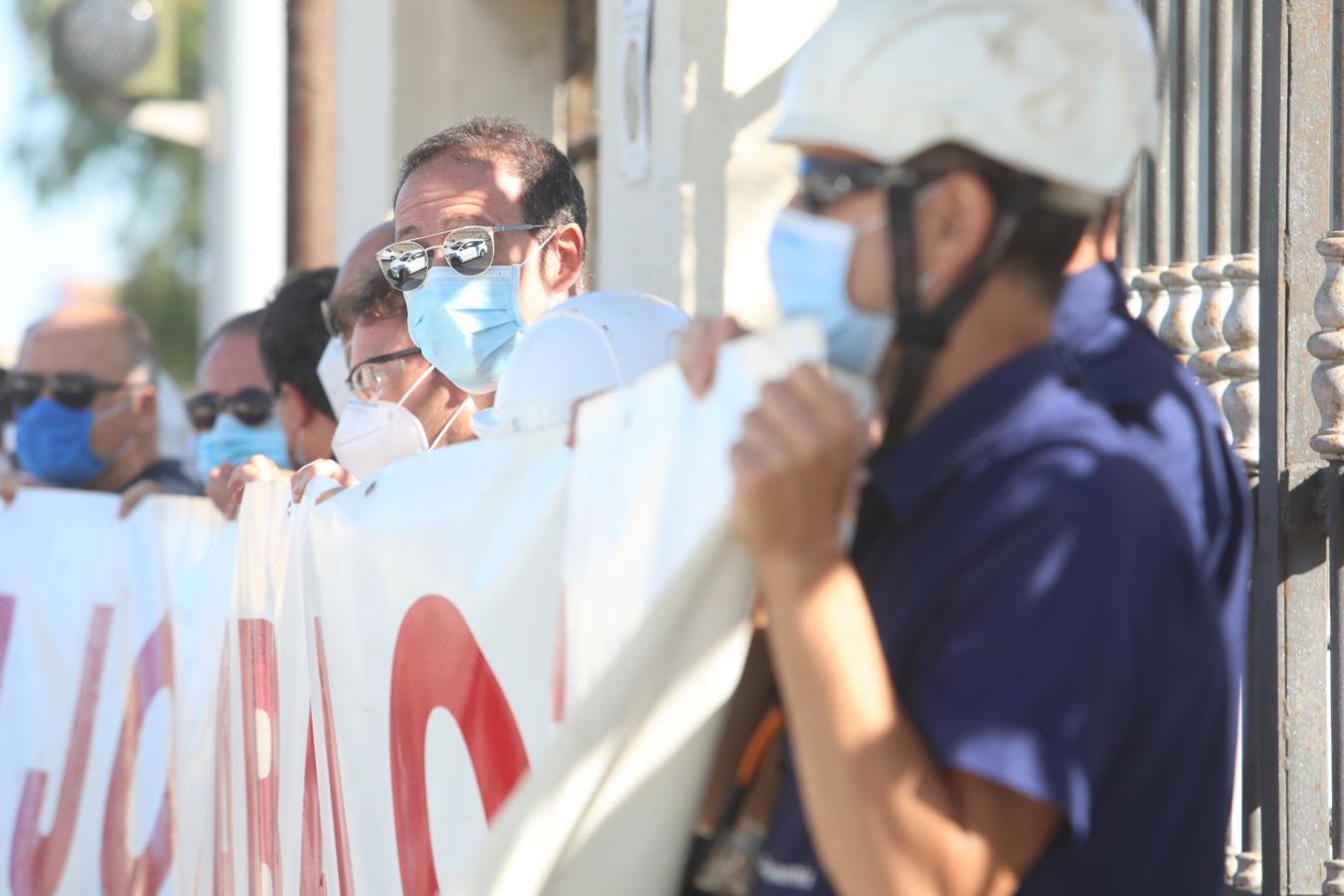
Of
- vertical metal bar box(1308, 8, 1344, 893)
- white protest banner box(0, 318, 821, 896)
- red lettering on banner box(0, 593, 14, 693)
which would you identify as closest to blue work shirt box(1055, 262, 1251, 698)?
white protest banner box(0, 318, 821, 896)

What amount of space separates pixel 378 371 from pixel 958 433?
2.14 meters

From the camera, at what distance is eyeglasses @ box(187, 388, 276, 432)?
5.16 m

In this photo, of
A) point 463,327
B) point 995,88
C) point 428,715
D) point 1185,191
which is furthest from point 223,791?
point 995,88

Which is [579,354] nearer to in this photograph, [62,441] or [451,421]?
[451,421]

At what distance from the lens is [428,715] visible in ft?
8.75

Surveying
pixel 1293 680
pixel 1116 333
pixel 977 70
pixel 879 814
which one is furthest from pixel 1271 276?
pixel 879 814

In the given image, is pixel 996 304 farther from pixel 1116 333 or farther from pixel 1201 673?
pixel 1201 673

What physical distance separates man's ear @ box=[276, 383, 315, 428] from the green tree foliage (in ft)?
99.8

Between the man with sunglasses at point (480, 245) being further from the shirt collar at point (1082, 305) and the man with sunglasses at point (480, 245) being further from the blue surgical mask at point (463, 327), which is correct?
the shirt collar at point (1082, 305)

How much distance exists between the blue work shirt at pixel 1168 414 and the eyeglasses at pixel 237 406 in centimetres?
355

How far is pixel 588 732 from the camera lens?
200 cm

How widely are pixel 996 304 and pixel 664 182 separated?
3562mm

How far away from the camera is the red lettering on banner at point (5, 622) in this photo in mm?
4983

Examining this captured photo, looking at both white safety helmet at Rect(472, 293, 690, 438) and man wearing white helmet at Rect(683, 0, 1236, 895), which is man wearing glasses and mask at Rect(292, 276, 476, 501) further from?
man wearing white helmet at Rect(683, 0, 1236, 895)
